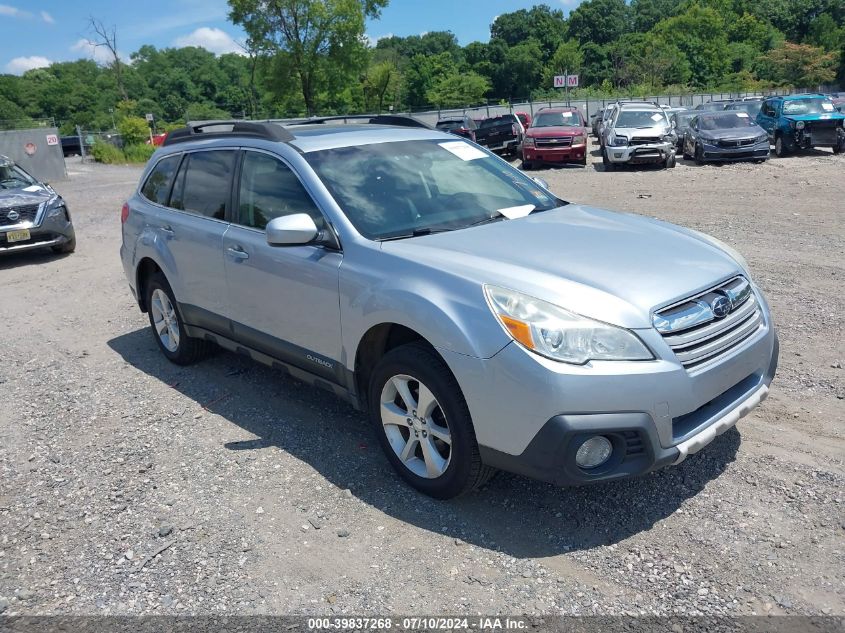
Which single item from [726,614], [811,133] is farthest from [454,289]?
[811,133]

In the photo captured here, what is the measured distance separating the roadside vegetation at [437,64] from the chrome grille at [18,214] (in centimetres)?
3537

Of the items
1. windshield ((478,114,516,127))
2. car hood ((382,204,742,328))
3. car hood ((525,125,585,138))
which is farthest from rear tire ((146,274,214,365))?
windshield ((478,114,516,127))

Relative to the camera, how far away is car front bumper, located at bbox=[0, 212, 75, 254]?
1059 cm

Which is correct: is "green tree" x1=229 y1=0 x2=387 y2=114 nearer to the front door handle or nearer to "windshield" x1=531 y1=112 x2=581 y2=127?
"windshield" x1=531 y1=112 x2=581 y2=127

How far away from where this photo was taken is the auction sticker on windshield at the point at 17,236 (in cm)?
1054

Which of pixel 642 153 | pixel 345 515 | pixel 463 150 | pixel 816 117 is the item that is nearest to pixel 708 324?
pixel 345 515

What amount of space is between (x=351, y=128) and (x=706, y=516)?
320 cm

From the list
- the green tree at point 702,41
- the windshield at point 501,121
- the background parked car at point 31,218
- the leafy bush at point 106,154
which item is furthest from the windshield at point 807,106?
the green tree at point 702,41

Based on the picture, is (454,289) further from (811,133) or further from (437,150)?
(811,133)

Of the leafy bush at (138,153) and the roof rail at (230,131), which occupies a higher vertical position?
the roof rail at (230,131)

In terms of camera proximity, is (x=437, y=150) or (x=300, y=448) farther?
(x=437, y=150)

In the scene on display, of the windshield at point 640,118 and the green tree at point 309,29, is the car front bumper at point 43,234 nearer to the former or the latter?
the windshield at point 640,118

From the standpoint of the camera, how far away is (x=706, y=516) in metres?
3.38

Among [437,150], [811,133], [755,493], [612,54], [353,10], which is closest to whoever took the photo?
[755,493]
